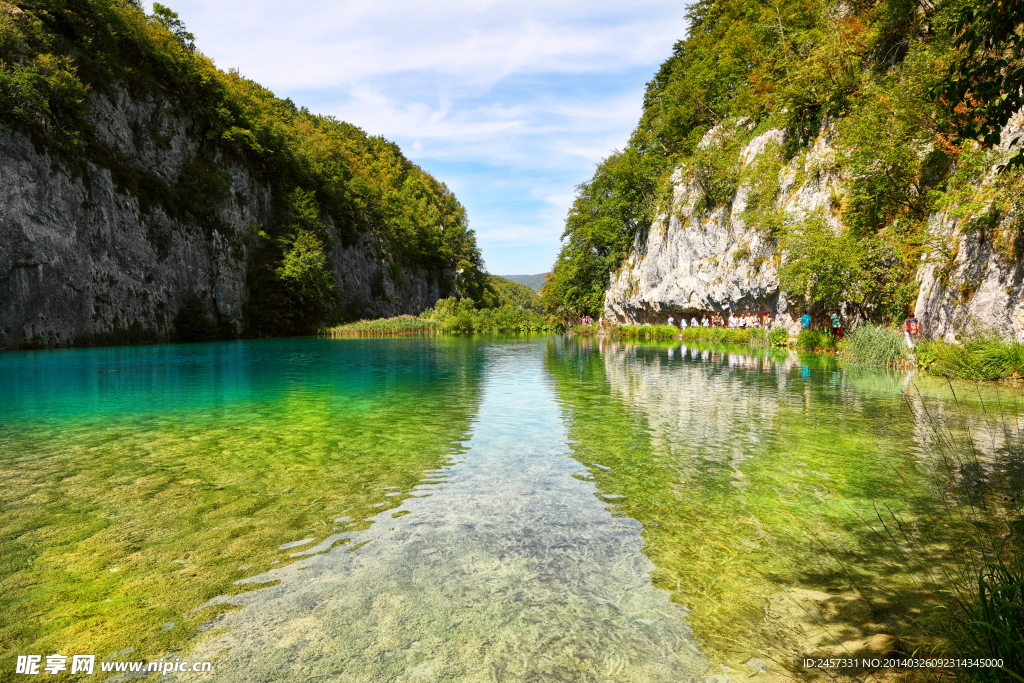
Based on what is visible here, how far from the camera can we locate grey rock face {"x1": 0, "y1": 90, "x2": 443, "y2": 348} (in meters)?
31.5

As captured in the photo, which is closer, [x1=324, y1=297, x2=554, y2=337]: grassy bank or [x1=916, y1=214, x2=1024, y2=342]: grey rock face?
[x1=916, y1=214, x2=1024, y2=342]: grey rock face

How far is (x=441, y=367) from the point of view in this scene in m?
21.9

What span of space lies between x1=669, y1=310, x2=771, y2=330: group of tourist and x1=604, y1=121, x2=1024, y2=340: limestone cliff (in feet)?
2.00

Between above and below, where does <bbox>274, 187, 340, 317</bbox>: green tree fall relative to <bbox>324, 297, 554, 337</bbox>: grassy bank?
above

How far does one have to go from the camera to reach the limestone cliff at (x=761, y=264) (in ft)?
48.8

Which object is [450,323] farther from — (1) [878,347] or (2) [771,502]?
(2) [771,502]

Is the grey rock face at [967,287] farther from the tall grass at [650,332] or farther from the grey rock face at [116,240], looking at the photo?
the grey rock face at [116,240]

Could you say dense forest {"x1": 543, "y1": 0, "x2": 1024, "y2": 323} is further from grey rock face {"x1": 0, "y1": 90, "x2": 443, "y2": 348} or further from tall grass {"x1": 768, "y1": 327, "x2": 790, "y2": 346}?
grey rock face {"x1": 0, "y1": 90, "x2": 443, "y2": 348}

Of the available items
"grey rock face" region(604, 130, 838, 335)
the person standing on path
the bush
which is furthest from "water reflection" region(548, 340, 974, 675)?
"grey rock face" region(604, 130, 838, 335)

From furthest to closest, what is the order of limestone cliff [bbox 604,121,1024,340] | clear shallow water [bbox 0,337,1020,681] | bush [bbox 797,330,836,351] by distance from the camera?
bush [bbox 797,330,836,351], limestone cliff [bbox 604,121,1024,340], clear shallow water [bbox 0,337,1020,681]

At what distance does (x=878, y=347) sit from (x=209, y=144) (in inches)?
2302

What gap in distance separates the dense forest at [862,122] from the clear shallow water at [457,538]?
421 centimetres

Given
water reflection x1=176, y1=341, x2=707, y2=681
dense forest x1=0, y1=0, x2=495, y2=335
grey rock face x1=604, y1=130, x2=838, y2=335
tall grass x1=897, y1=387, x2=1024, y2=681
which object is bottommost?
water reflection x1=176, y1=341, x2=707, y2=681

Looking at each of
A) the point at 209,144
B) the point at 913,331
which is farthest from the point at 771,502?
the point at 209,144
